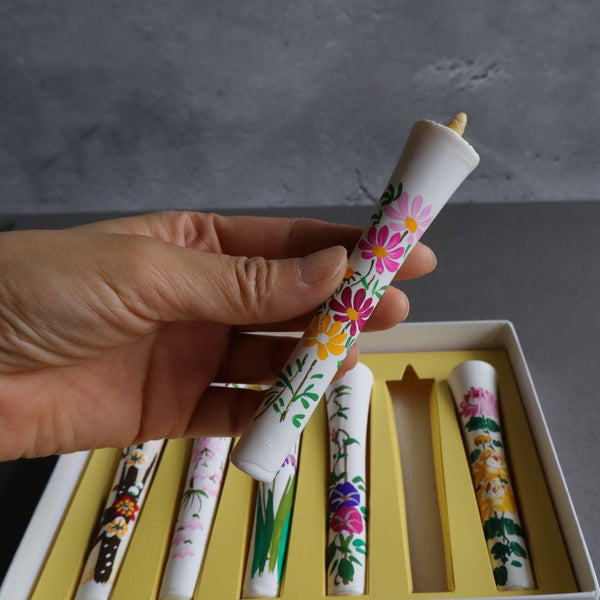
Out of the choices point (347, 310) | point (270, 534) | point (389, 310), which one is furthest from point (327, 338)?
point (270, 534)

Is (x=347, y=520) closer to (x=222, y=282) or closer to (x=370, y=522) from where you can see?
(x=370, y=522)

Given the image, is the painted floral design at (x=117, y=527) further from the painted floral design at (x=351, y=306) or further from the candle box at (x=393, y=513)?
the painted floral design at (x=351, y=306)

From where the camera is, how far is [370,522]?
0.77 meters

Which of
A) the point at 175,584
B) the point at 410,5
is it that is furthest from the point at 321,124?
the point at 175,584

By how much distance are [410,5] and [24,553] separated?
0.99 meters

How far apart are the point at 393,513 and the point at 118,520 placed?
293 millimetres

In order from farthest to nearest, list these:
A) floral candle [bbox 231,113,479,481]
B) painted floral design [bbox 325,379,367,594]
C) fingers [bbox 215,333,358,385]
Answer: fingers [bbox 215,333,358,385], painted floral design [bbox 325,379,367,594], floral candle [bbox 231,113,479,481]

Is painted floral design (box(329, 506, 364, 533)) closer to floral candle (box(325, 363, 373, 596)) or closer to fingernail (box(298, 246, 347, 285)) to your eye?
floral candle (box(325, 363, 373, 596))

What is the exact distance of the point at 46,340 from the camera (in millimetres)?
673

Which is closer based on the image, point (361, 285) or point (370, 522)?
point (361, 285)

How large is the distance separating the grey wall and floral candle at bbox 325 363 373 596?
591 mm

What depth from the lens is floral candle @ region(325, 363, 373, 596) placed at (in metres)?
0.71

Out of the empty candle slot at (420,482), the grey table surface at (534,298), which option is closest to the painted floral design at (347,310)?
the empty candle slot at (420,482)

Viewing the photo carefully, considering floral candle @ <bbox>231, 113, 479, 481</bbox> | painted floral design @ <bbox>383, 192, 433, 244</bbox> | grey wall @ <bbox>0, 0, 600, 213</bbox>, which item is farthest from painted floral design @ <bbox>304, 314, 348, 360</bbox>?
grey wall @ <bbox>0, 0, 600, 213</bbox>
